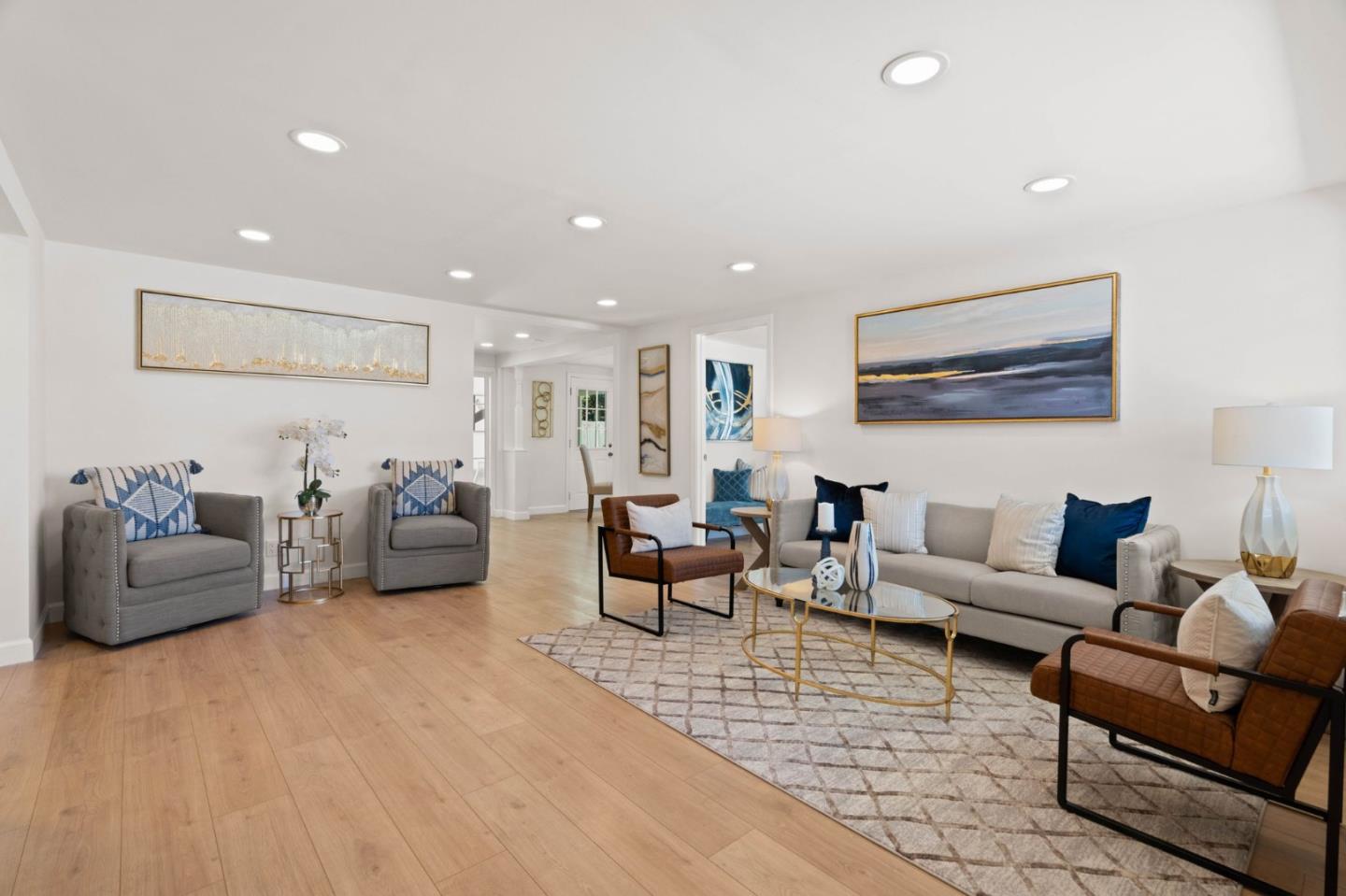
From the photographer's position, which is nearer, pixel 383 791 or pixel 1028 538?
pixel 383 791

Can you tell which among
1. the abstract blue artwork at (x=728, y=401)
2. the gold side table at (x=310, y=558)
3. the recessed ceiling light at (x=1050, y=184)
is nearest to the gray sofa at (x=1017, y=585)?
the recessed ceiling light at (x=1050, y=184)

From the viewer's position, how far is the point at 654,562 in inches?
146

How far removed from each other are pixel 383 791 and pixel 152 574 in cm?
236

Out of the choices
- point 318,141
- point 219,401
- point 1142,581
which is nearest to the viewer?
point 318,141

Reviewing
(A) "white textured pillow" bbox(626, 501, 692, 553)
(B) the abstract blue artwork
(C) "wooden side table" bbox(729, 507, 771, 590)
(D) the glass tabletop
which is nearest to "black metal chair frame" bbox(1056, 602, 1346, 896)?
(D) the glass tabletop

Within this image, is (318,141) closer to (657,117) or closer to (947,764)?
(657,117)

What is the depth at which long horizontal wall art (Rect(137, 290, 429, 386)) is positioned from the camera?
4.22m

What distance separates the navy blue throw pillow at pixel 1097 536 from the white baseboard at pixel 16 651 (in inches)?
209

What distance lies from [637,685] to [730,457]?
5128 mm

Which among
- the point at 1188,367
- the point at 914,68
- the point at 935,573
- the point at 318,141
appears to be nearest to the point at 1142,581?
the point at 935,573

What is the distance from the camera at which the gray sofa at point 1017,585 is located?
2.80m

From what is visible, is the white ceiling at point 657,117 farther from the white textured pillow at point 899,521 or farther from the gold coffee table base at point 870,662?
the gold coffee table base at point 870,662

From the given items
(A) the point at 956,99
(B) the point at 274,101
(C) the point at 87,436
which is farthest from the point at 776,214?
(C) the point at 87,436

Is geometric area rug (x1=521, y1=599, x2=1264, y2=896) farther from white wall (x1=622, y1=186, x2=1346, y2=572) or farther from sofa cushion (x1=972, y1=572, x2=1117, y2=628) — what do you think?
white wall (x1=622, y1=186, x2=1346, y2=572)
